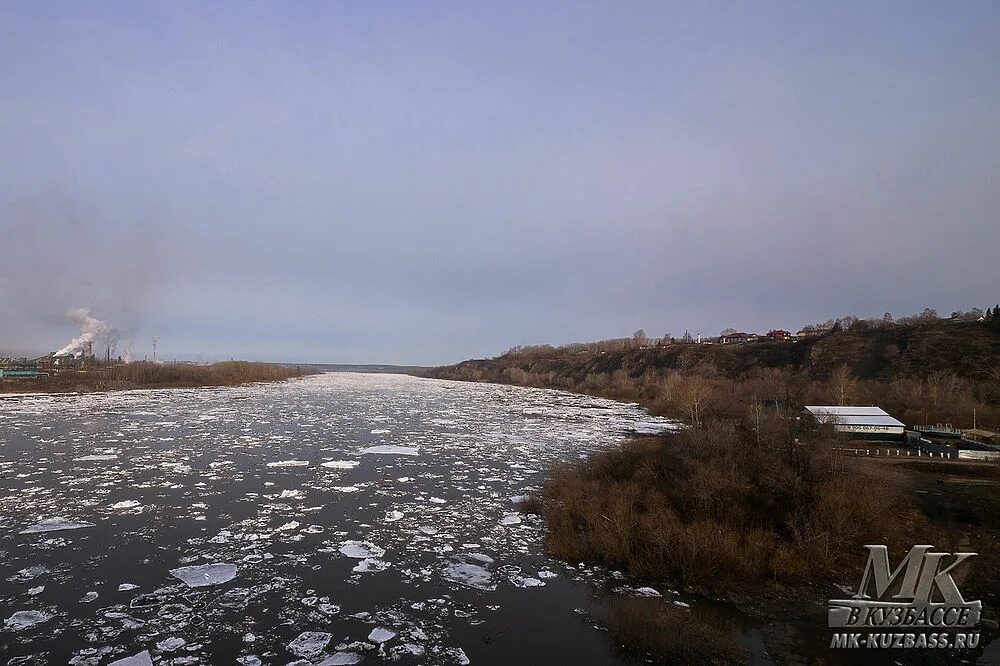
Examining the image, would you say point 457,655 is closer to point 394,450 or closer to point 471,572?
point 471,572

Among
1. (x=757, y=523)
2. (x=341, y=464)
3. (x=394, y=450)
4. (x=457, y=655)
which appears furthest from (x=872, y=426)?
(x=457, y=655)

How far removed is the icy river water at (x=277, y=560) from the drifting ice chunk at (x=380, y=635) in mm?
20

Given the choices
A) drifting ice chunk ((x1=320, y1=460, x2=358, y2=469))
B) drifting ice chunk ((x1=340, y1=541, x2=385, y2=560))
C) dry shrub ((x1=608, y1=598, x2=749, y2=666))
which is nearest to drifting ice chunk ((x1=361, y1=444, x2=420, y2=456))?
drifting ice chunk ((x1=320, y1=460, x2=358, y2=469))

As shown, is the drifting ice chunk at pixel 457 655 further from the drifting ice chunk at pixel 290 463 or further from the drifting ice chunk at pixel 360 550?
the drifting ice chunk at pixel 290 463

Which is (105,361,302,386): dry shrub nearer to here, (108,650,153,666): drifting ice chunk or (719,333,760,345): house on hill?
(108,650,153,666): drifting ice chunk

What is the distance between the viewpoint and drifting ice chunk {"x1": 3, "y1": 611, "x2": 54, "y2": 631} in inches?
209

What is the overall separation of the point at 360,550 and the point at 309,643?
2.68 meters

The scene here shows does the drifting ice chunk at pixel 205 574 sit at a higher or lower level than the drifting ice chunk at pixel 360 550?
higher

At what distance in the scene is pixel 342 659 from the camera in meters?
5.04

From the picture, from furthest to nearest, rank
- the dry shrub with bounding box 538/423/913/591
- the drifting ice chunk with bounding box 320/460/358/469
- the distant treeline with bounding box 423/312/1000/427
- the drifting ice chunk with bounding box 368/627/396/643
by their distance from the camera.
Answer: the distant treeline with bounding box 423/312/1000/427 < the drifting ice chunk with bounding box 320/460/358/469 < the dry shrub with bounding box 538/423/913/591 < the drifting ice chunk with bounding box 368/627/396/643

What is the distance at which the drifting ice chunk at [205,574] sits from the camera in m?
6.55

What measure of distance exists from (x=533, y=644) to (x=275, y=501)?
7037mm

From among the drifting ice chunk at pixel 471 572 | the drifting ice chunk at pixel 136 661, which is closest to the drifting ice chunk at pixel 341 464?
the drifting ice chunk at pixel 471 572

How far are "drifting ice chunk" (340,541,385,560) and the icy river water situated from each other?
0.04 metres
